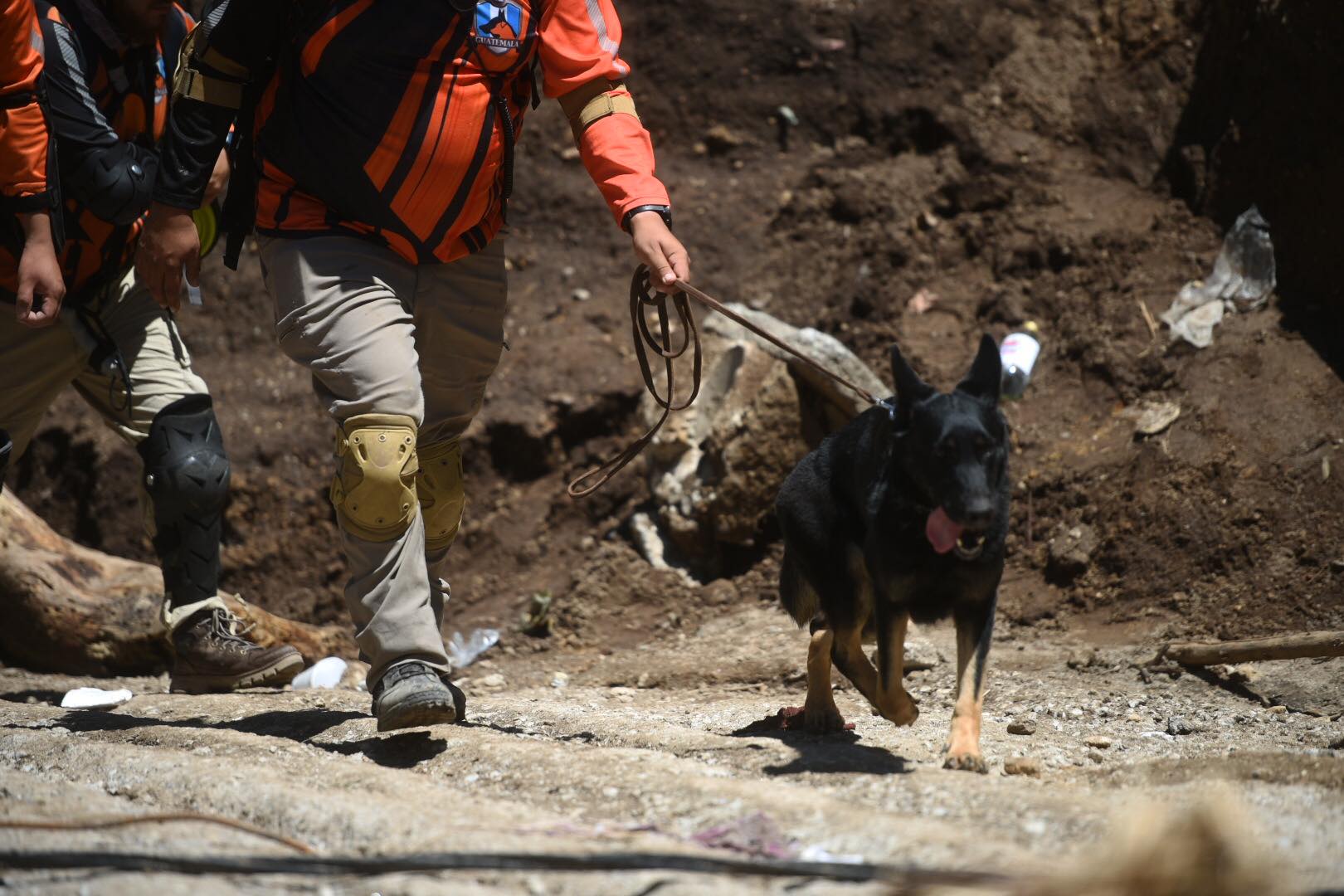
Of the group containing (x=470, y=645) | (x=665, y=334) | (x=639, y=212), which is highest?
(x=639, y=212)

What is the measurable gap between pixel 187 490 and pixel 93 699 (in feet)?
3.72

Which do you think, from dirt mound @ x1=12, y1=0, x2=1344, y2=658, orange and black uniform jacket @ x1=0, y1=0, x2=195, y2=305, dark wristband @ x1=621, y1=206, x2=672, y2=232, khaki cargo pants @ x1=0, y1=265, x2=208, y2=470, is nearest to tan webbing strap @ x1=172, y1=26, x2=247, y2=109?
orange and black uniform jacket @ x1=0, y1=0, x2=195, y2=305

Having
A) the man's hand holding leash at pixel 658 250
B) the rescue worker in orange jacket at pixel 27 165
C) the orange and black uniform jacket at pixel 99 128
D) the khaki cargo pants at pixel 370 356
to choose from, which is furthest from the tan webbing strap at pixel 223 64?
the man's hand holding leash at pixel 658 250

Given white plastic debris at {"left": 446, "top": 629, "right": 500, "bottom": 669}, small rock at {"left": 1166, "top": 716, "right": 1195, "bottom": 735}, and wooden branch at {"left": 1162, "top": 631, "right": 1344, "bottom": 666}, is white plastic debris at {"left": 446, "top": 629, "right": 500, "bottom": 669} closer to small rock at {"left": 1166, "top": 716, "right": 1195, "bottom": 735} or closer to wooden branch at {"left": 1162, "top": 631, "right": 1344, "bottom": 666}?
wooden branch at {"left": 1162, "top": 631, "right": 1344, "bottom": 666}

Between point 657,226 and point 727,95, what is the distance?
5344mm

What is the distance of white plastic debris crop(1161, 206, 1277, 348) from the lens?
20.7 ft

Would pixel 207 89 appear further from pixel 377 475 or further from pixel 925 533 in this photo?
pixel 925 533

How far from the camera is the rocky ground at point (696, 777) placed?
2.39 meters

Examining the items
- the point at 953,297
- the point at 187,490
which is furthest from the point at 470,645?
the point at 953,297

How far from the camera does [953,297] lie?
23.5ft

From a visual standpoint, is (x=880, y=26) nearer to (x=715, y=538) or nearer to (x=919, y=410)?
(x=715, y=538)

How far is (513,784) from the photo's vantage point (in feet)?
10.3

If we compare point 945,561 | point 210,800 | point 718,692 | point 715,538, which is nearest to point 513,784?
point 210,800

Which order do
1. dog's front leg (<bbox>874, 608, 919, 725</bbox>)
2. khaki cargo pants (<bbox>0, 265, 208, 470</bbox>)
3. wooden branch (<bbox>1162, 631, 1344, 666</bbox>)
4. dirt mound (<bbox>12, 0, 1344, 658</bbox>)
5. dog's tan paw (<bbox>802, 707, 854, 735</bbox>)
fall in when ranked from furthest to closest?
dirt mound (<bbox>12, 0, 1344, 658</bbox>)
khaki cargo pants (<bbox>0, 265, 208, 470</bbox>)
wooden branch (<bbox>1162, 631, 1344, 666</bbox>)
dog's tan paw (<bbox>802, 707, 854, 735</bbox>)
dog's front leg (<bbox>874, 608, 919, 725</bbox>)
